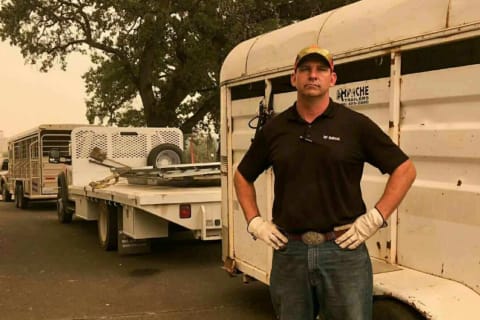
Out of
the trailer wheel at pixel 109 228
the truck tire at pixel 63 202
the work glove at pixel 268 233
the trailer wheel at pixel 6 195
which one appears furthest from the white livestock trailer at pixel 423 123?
the trailer wheel at pixel 6 195

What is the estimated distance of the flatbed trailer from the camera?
7609 millimetres

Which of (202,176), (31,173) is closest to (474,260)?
(202,176)

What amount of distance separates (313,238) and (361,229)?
23 centimetres

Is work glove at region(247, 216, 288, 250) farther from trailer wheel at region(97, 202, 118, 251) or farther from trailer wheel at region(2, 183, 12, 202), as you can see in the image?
trailer wheel at region(2, 183, 12, 202)

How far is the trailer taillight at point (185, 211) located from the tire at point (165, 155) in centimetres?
392

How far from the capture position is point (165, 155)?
1166 cm

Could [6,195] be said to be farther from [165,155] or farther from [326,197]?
[326,197]

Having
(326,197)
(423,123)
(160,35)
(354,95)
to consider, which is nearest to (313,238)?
(326,197)

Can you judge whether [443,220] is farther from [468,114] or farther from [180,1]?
[180,1]

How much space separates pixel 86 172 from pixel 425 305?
938 cm

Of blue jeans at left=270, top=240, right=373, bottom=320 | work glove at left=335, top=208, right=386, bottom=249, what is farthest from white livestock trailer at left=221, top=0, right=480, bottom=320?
work glove at left=335, top=208, right=386, bottom=249

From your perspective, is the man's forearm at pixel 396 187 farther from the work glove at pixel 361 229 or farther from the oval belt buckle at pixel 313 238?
the oval belt buckle at pixel 313 238

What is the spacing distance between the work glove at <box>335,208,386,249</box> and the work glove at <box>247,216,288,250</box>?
0.94 feet

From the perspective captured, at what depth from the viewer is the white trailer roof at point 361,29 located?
320cm
